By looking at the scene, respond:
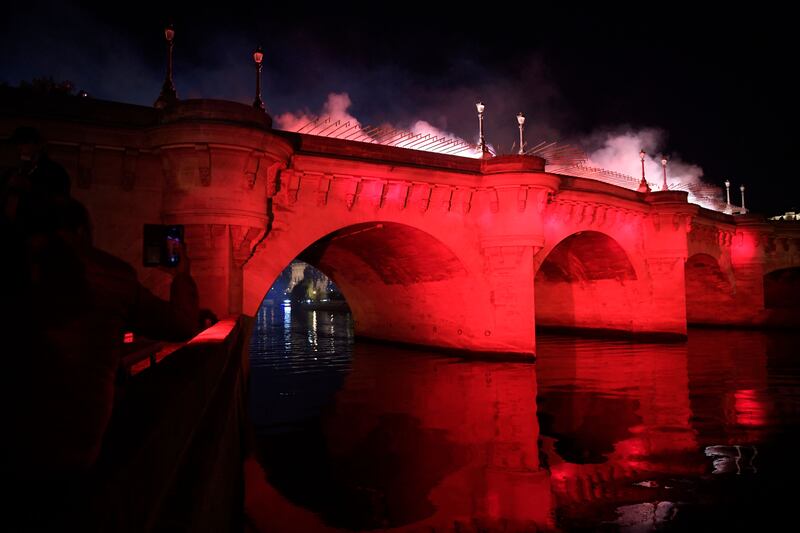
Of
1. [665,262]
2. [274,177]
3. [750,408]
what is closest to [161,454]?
[274,177]

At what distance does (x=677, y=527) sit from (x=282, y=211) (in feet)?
36.5

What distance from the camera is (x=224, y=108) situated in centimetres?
1108

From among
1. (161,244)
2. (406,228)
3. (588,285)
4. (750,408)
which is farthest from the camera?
(588,285)

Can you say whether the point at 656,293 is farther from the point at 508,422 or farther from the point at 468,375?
the point at 508,422

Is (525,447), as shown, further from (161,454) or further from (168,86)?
(168,86)

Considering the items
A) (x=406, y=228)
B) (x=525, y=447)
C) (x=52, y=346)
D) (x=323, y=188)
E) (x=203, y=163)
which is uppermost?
(x=323, y=188)

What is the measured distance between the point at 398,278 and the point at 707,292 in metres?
21.3

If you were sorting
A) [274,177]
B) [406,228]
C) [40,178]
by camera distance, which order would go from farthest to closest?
[406,228], [274,177], [40,178]

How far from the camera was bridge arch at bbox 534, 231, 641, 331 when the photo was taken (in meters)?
23.6

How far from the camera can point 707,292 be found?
3181 centimetres

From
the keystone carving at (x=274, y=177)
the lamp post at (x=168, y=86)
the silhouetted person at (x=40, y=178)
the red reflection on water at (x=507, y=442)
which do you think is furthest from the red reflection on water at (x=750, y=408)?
the lamp post at (x=168, y=86)

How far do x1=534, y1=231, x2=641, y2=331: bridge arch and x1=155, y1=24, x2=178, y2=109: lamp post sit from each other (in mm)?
15146

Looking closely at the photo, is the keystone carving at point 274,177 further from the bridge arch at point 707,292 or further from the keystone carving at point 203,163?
the bridge arch at point 707,292

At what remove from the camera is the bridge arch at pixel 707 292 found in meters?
30.4
